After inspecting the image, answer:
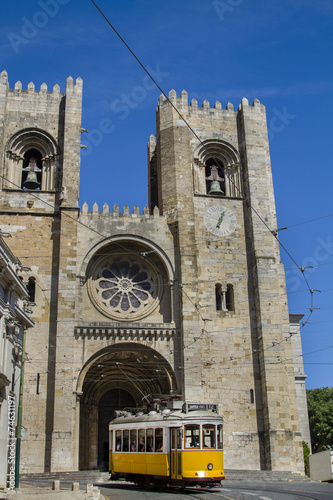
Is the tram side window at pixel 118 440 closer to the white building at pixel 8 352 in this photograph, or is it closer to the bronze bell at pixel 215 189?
the white building at pixel 8 352

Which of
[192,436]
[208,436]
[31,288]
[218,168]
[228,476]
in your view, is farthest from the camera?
[218,168]

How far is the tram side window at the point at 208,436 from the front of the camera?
594 inches

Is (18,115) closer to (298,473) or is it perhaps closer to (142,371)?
(142,371)

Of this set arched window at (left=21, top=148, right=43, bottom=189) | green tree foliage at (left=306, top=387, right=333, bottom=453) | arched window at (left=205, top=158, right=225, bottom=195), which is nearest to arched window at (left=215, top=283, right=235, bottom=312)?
arched window at (left=205, top=158, right=225, bottom=195)

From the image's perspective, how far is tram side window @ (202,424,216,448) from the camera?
1508 cm

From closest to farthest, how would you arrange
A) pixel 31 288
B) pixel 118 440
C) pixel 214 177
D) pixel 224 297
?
1. pixel 118 440
2. pixel 31 288
3. pixel 224 297
4. pixel 214 177

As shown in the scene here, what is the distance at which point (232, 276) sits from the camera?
26500 mm

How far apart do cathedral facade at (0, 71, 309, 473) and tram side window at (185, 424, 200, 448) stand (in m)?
8.67

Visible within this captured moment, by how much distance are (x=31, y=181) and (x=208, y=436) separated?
49.6ft

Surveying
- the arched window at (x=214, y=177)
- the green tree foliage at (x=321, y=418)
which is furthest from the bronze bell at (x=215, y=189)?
the green tree foliage at (x=321, y=418)

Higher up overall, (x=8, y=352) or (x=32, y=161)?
(x=32, y=161)

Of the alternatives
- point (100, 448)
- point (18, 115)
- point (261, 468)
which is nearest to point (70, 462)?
point (100, 448)

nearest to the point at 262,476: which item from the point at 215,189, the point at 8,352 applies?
the point at 8,352

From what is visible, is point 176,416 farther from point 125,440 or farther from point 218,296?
point 218,296
